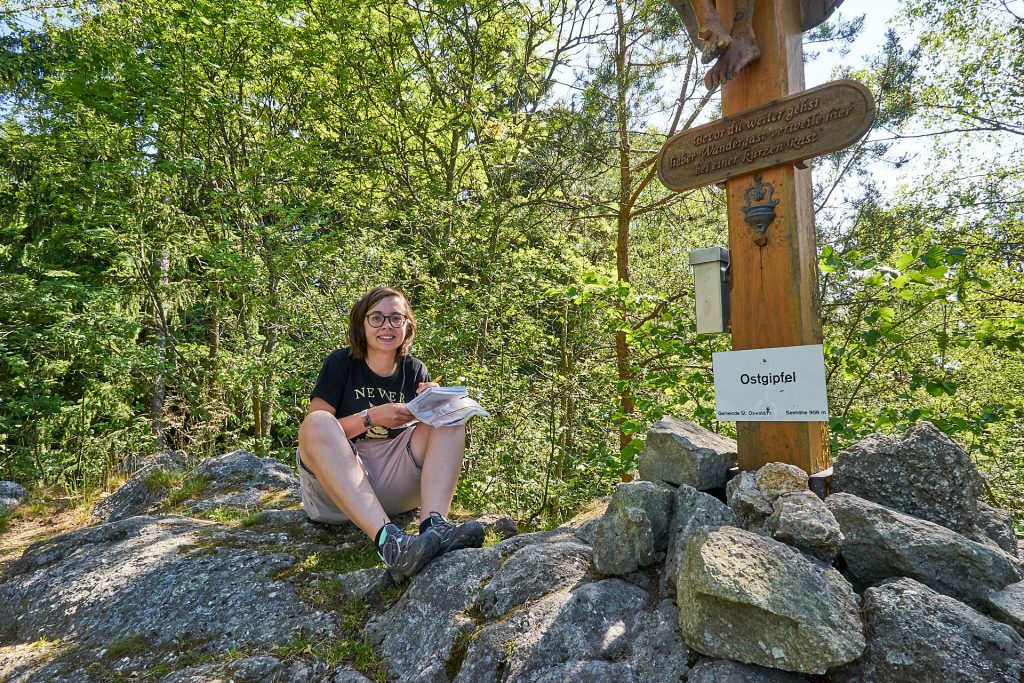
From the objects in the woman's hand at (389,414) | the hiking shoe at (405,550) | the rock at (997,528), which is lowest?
the hiking shoe at (405,550)

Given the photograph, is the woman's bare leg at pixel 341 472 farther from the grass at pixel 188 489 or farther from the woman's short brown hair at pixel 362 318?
the grass at pixel 188 489

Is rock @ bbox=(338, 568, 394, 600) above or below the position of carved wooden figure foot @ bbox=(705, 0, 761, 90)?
below

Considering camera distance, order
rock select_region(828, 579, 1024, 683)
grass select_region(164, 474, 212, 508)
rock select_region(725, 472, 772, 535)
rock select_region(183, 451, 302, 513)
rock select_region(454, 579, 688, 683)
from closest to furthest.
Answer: rock select_region(828, 579, 1024, 683), rock select_region(454, 579, 688, 683), rock select_region(725, 472, 772, 535), rock select_region(183, 451, 302, 513), grass select_region(164, 474, 212, 508)

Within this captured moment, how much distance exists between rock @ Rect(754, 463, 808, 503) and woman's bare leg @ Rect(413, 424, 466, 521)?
4.28ft

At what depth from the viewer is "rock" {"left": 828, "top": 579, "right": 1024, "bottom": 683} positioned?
4.65 ft

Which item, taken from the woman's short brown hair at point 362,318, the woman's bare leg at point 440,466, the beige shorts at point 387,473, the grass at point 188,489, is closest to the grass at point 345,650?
the woman's bare leg at point 440,466

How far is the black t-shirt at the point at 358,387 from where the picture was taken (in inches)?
112

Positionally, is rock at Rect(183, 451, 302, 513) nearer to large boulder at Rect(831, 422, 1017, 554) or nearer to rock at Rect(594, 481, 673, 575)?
rock at Rect(594, 481, 673, 575)

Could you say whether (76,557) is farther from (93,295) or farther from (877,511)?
(93,295)

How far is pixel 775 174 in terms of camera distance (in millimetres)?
2408

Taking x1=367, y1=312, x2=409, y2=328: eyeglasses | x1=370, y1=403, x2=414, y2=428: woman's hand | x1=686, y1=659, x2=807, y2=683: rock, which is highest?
x1=367, y1=312, x2=409, y2=328: eyeglasses

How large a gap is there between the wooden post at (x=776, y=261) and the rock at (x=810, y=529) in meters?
0.41

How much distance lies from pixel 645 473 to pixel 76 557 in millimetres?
2914

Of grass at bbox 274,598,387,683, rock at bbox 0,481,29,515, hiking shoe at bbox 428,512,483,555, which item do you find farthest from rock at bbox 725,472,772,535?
rock at bbox 0,481,29,515
